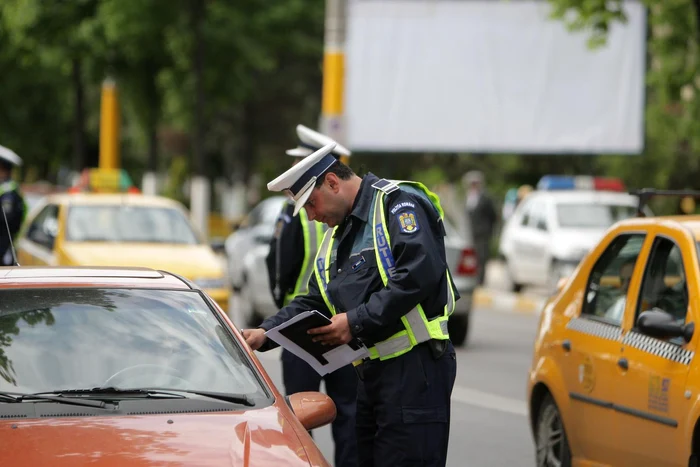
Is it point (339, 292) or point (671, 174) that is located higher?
point (339, 292)

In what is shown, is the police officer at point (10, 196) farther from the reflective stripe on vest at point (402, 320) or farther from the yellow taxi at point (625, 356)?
the reflective stripe on vest at point (402, 320)

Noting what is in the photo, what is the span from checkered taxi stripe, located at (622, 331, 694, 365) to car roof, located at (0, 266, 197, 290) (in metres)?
2.04

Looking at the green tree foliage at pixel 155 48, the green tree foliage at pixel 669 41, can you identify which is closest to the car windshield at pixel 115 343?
the green tree foliage at pixel 669 41

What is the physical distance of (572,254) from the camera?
1944cm

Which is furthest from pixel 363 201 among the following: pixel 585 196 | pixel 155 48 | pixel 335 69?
pixel 155 48

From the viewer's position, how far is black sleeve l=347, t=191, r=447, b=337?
Result: 4.96 m

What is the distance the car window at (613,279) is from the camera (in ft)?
22.1

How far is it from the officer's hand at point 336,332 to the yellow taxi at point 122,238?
26.2 ft

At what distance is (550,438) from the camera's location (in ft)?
23.6

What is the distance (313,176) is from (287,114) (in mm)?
41452

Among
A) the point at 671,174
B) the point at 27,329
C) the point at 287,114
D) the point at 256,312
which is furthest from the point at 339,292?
the point at 287,114

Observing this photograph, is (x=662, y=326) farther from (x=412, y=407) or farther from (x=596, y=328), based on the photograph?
(x=412, y=407)

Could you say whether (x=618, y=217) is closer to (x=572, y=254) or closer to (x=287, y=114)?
(x=572, y=254)

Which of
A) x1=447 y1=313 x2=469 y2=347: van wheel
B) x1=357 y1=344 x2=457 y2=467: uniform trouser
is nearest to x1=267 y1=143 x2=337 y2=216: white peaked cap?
x1=357 y1=344 x2=457 y2=467: uniform trouser
